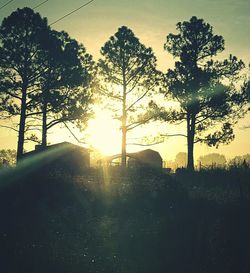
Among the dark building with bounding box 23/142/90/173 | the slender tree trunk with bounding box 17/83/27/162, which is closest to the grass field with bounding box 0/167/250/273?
the slender tree trunk with bounding box 17/83/27/162

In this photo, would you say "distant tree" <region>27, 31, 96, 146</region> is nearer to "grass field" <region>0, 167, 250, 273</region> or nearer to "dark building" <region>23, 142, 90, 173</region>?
"dark building" <region>23, 142, 90, 173</region>

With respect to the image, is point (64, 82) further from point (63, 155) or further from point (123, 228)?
point (123, 228)

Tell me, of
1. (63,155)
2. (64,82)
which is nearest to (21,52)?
(64,82)

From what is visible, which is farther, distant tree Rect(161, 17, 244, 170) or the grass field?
distant tree Rect(161, 17, 244, 170)

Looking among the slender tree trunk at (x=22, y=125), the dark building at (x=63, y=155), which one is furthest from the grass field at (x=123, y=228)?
the dark building at (x=63, y=155)

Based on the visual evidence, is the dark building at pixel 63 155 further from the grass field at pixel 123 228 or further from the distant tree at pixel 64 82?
the grass field at pixel 123 228

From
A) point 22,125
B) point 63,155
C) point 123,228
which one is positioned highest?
point 22,125

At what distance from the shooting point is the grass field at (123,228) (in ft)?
25.5

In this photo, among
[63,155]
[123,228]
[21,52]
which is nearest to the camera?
[123,228]

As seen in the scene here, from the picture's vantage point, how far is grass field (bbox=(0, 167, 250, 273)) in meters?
7.77

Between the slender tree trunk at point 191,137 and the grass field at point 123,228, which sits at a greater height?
the slender tree trunk at point 191,137

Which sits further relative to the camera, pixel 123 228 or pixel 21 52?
pixel 21 52

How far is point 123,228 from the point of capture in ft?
32.7

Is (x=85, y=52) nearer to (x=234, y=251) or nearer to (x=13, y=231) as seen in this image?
(x=13, y=231)
